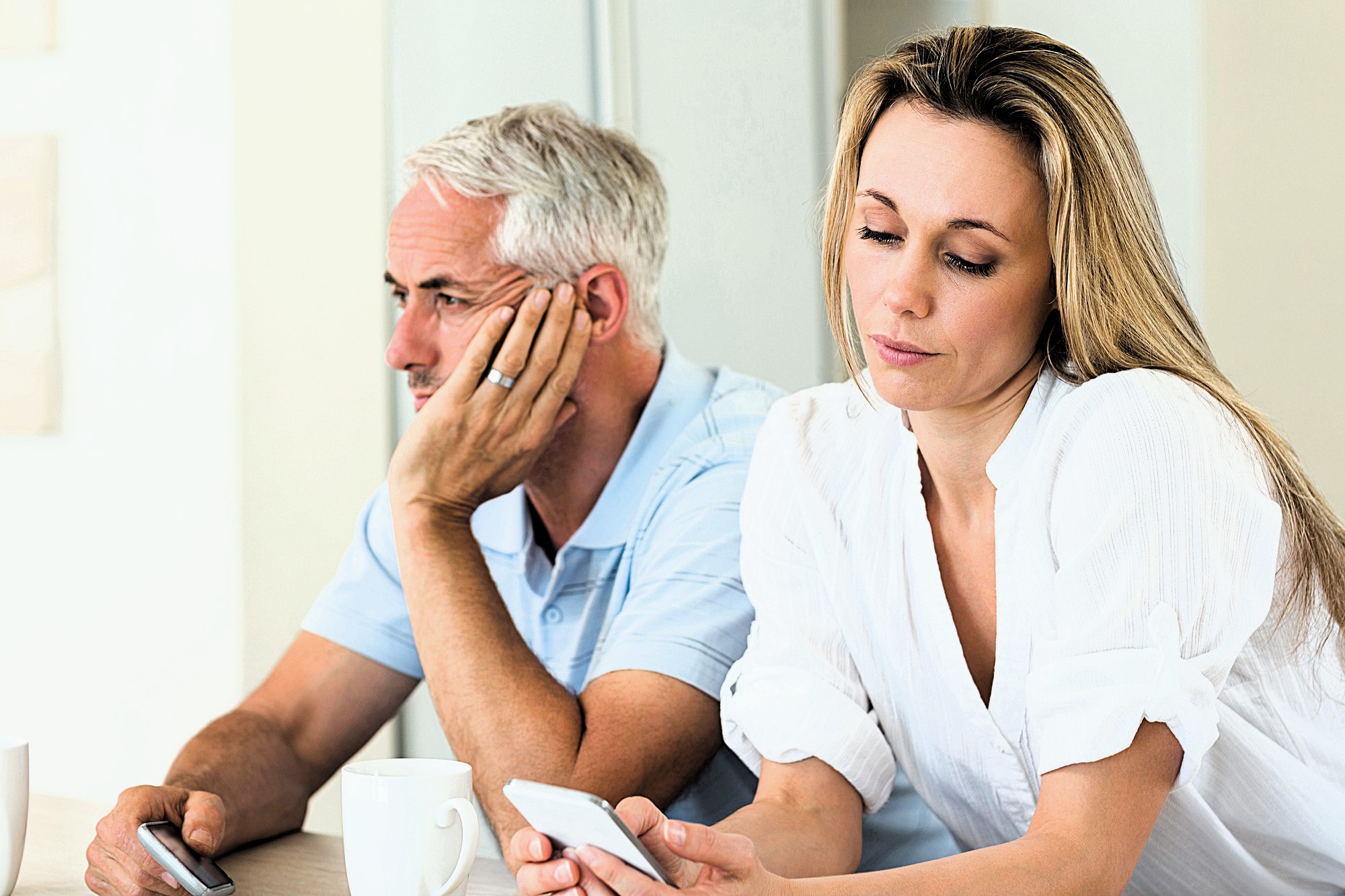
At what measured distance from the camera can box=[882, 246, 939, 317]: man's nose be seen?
0.90 metres

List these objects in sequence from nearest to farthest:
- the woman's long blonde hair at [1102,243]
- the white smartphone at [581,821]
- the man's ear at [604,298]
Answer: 1. the white smartphone at [581,821]
2. the woman's long blonde hair at [1102,243]
3. the man's ear at [604,298]

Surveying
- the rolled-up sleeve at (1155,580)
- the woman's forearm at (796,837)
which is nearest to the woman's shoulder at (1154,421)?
the rolled-up sleeve at (1155,580)

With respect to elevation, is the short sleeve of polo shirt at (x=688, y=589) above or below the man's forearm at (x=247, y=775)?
above

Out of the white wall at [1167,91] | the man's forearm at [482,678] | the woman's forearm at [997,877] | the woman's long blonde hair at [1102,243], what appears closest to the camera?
the woman's forearm at [997,877]

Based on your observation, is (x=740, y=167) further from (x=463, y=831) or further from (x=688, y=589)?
(x=463, y=831)

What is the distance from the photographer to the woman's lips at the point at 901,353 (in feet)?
2.97

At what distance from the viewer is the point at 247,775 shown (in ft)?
4.06

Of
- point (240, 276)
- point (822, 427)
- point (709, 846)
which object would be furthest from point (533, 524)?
point (240, 276)

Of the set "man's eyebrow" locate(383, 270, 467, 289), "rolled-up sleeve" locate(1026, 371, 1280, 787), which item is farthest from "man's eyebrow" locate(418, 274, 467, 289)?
"rolled-up sleeve" locate(1026, 371, 1280, 787)

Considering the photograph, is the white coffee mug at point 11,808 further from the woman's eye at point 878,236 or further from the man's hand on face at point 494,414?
the woman's eye at point 878,236

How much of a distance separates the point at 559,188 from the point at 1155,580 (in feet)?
2.79

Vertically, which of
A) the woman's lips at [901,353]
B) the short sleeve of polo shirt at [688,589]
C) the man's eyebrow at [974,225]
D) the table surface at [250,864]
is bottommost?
the table surface at [250,864]

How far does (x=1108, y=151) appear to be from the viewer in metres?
0.87

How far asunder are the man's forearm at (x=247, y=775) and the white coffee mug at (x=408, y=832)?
15.3 inches
